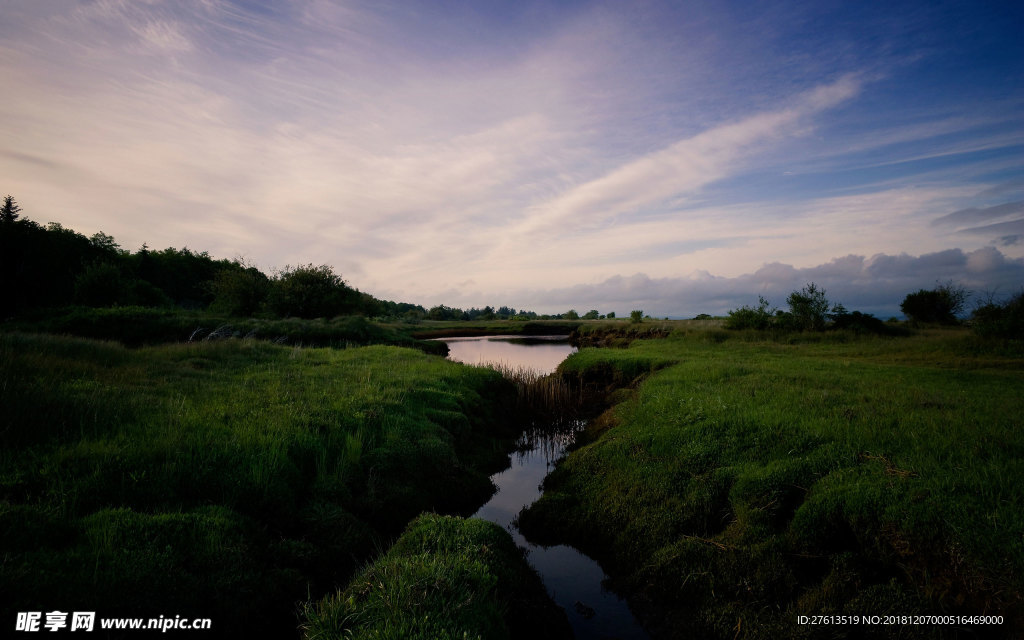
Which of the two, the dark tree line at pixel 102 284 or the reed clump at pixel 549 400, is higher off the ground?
the dark tree line at pixel 102 284

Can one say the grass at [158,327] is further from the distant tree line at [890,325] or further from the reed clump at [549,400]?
the distant tree line at [890,325]

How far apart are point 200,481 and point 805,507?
8.96m

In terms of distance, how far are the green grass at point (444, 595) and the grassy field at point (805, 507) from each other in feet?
6.53

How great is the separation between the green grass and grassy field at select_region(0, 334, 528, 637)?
3.71ft

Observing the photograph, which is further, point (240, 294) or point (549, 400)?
point (240, 294)

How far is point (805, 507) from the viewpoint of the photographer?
237 inches

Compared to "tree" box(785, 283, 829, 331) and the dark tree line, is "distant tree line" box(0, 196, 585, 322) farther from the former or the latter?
"tree" box(785, 283, 829, 331)

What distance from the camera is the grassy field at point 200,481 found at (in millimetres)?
4363

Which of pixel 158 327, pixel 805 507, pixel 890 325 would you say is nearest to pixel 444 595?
pixel 805 507

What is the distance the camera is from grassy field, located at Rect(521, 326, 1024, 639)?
4762mm

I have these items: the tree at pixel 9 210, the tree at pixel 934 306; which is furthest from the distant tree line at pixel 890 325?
the tree at pixel 9 210

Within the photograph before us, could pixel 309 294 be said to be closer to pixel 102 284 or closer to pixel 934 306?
pixel 102 284

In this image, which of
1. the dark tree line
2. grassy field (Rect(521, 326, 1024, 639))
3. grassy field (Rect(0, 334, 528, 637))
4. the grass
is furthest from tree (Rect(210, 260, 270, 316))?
grassy field (Rect(521, 326, 1024, 639))

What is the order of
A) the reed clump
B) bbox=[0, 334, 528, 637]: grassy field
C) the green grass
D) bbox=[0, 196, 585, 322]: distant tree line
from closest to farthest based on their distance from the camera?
the green grass → bbox=[0, 334, 528, 637]: grassy field → the reed clump → bbox=[0, 196, 585, 322]: distant tree line
